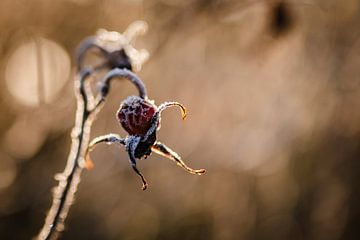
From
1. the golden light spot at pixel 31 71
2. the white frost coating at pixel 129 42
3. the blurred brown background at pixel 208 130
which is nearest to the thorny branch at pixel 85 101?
the white frost coating at pixel 129 42

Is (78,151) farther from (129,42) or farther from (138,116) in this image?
(129,42)

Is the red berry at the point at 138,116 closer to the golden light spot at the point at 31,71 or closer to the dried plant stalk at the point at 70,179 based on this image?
the dried plant stalk at the point at 70,179

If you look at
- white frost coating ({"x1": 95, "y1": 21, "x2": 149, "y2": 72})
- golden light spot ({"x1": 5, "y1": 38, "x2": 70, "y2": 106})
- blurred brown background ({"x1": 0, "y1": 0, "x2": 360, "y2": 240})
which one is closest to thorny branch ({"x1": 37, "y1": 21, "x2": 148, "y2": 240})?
white frost coating ({"x1": 95, "y1": 21, "x2": 149, "y2": 72})

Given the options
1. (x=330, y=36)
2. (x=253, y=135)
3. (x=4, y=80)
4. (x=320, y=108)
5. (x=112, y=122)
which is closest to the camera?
(x=330, y=36)

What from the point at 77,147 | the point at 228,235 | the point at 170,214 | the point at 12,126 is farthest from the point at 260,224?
the point at 77,147

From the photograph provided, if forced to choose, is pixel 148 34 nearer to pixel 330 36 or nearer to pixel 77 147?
pixel 330 36
